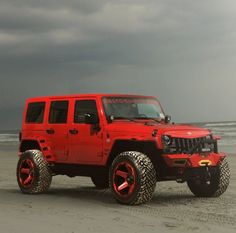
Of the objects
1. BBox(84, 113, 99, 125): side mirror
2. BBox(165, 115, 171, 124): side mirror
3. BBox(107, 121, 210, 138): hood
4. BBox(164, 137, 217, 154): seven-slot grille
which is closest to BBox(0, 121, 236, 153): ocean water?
BBox(165, 115, 171, 124): side mirror

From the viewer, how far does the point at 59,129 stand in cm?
1023

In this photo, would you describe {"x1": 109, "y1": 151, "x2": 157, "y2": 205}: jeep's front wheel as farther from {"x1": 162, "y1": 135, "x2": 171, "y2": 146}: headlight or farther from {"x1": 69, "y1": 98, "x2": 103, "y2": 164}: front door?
{"x1": 69, "y1": 98, "x2": 103, "y2": 164}: front door

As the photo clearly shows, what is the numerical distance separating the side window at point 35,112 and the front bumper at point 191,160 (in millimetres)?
3250

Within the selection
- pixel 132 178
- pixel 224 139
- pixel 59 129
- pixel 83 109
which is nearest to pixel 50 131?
pixel 59 129

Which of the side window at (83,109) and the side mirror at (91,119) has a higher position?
the side window at (83,109)

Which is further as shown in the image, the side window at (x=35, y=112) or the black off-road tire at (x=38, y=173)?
the side window at (x=35, y=112)

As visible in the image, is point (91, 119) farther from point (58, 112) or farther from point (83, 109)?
point (58, 112)

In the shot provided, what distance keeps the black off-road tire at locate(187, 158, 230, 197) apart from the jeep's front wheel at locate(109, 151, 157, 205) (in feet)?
4.73

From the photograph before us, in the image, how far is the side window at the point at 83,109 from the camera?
9.70m

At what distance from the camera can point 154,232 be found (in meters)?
6.46

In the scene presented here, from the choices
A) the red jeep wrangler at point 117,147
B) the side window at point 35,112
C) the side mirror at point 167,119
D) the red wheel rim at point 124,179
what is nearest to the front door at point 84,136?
the red jeep wrangler at point 117,147

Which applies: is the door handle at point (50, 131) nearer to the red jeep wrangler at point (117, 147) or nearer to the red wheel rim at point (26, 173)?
the red jeep wrangler at point (117, 147)

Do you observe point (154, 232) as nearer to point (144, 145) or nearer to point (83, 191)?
point (144, 145)

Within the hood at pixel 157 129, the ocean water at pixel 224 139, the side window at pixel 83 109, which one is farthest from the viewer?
the ocean water at pixel 224 139
